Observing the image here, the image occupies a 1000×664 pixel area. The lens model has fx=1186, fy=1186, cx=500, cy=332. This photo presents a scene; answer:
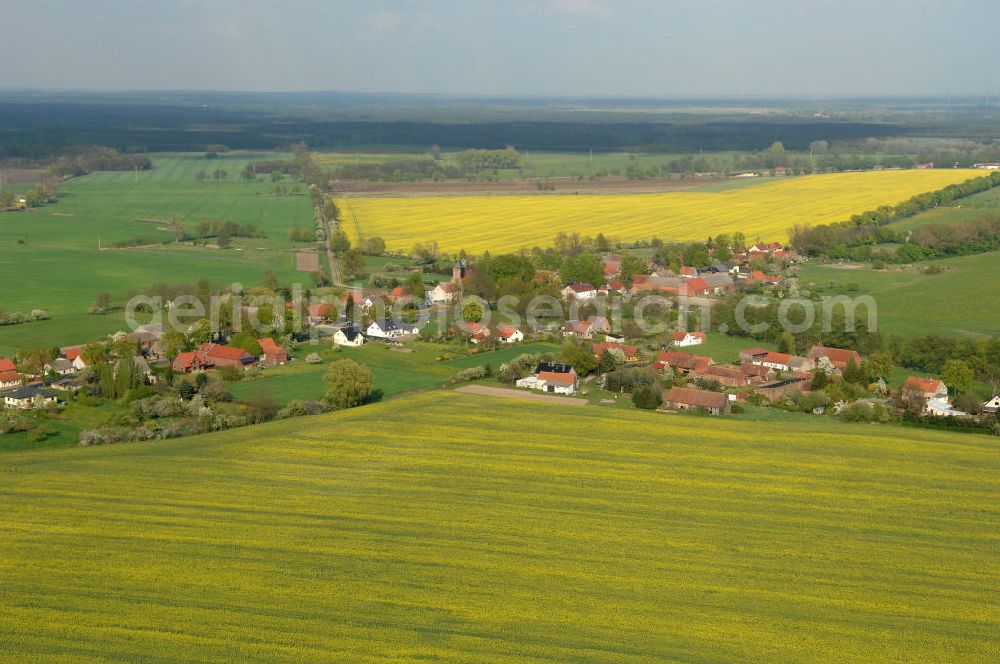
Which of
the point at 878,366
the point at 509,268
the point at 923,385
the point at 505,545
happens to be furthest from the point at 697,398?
the point at 509,268

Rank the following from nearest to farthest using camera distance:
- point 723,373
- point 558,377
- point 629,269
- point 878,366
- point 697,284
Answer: point 558,377 → point 878,366 → point 723,373 → point 697,284 → point 629,269

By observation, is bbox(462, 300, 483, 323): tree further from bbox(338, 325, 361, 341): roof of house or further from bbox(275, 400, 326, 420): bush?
bbox(275, 400, 326, 420): bush

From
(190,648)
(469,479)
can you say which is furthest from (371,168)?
(190,648)

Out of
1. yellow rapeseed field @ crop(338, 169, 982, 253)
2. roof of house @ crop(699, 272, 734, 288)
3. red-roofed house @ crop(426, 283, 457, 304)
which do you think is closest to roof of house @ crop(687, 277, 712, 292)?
roof of house @ crop(699, 272, 734, 288)

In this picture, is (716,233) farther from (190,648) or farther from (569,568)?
(190,648)

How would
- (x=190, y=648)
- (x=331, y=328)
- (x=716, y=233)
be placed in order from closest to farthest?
(x=190, y=648) < (x=331, y=328) < (x=716, y=233)

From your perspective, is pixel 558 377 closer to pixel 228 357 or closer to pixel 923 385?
pixel 923 385

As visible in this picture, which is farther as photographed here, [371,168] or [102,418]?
[371,168]

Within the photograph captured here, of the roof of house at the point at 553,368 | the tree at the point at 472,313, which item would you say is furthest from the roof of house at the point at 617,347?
the tree at the point at 472,313
